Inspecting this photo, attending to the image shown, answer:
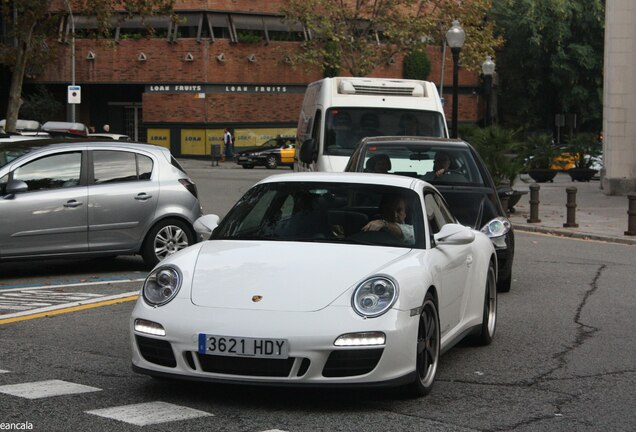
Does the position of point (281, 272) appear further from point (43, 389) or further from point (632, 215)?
point (632, 215)

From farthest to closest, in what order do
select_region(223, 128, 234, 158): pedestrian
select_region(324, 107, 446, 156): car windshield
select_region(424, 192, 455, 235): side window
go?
select_region(223, 128, 234, 158): pedestrian < select_region(324, 107, 446, 156): car windshield < select_region(424, 192, 455, 235): side window

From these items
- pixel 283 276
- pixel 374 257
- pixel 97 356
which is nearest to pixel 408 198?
pixel 374 257

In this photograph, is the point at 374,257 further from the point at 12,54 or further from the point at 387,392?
the point at 12,54

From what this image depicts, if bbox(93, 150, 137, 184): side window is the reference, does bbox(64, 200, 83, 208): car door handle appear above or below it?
below

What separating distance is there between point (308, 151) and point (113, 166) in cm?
580

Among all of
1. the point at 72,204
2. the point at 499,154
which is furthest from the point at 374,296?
the point at 499,154

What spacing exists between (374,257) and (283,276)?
0.64m

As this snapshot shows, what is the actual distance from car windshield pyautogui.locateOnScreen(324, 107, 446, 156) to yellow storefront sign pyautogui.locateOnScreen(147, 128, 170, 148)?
4671 centimetres

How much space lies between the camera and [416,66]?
7138 cm

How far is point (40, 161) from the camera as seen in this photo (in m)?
13.7

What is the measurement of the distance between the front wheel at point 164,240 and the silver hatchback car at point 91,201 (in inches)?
0.5

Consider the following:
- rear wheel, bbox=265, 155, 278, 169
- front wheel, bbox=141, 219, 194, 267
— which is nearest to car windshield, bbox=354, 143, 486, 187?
front wheel, bbox=141, 219, 194, 267

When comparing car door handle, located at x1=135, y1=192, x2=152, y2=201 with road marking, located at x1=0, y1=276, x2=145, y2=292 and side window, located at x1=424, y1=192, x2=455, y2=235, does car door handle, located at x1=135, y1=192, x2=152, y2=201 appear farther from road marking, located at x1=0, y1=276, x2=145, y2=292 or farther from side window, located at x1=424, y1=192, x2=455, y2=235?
side window, located at x1=424, y1=192, x2=455, y2=235

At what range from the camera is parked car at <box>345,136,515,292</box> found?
12609 millimetres
